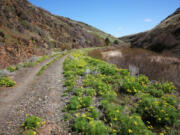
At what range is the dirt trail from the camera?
357cm

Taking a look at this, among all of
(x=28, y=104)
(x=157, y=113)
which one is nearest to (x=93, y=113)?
(x=157, y=113)

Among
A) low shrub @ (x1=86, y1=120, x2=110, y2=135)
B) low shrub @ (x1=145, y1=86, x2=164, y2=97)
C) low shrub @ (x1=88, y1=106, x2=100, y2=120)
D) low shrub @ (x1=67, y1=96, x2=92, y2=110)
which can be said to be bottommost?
low shrub @ (x1=86, y1=120, x2=110, y2=135)

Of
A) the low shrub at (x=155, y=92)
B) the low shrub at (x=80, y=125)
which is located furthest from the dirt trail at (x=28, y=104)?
the low shrub at (x=155, y=92)

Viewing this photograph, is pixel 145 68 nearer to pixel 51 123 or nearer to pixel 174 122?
pixel 174 122

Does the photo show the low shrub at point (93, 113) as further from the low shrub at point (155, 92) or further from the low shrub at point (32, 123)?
the low shrub at point (155, 92)

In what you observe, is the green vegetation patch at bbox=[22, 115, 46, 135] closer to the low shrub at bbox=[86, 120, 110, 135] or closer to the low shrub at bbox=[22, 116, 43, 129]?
the low shrub at bbox=[22, 116, 43, 129]

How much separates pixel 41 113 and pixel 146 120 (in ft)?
13.5

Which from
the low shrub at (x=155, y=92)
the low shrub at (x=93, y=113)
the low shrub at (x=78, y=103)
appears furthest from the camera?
the low shrub at (x=155, y=92)

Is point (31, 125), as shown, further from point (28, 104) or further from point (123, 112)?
point (123, 112)

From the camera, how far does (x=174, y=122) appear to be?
3.58 meters

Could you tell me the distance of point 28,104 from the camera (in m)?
4.49

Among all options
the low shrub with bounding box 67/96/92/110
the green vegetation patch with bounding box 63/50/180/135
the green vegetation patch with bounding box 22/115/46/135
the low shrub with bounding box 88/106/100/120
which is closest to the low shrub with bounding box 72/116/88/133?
the green vegetation patch with bounding box 63/50/180/135

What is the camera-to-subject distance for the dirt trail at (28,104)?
140 inches

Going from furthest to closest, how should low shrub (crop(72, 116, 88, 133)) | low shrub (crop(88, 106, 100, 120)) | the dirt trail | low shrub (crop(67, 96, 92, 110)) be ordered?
1. low shrub (crop(67, 96, 92, 110))
2. low shrub (crop(88, 106, 100, 120))
3. the dirt trail
4. low shrub (crop(72, 116, 88, 133))
